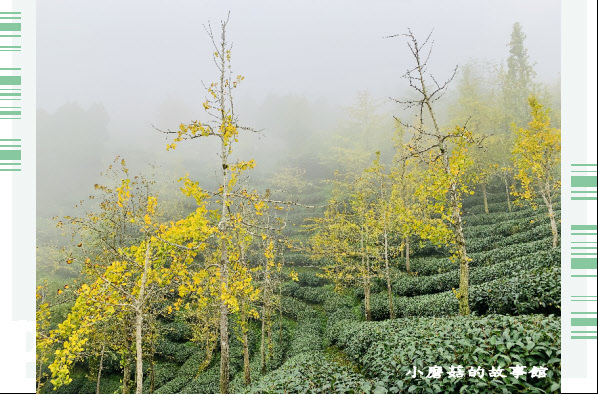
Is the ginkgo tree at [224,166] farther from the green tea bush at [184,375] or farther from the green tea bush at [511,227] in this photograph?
the green tea bush at [511,227]

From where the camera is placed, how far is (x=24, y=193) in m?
2.94

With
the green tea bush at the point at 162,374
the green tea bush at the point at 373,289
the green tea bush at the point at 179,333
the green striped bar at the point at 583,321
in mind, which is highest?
the green striped bar at the point at 583,321

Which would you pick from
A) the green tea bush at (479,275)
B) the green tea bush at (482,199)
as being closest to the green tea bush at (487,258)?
the green tea bush at (479,275)

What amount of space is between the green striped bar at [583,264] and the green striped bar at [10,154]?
621 cm

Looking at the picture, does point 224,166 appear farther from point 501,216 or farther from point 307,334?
point 501,216

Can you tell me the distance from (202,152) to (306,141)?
35210 millimetres

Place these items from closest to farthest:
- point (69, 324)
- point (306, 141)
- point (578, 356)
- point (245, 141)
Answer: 1. point (578, 356)
2. point (69, 324)
3. point (306, 141)
4. point (245, 141)

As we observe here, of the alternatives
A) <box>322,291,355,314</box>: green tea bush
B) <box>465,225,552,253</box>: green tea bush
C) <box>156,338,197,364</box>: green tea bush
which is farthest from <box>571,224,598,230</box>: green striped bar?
<box>156,338,197,364</box>: green tea bush

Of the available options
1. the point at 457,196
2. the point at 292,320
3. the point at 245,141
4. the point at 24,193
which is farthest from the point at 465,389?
the point at 245,141

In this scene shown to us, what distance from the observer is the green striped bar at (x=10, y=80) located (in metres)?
2.93

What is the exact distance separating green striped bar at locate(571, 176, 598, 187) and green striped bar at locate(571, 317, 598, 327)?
1.44m

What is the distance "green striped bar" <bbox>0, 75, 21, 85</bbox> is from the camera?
2932 millimetres

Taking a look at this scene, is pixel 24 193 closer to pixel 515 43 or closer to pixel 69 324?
pixel 69 324

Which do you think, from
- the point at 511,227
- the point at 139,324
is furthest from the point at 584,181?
the point at 511,227
